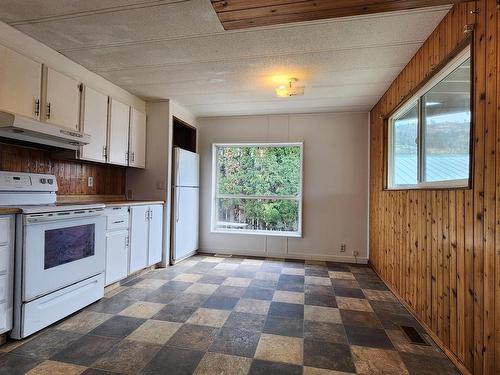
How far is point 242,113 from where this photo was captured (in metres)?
4.64

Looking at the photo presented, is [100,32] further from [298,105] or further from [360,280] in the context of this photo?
[360,280]

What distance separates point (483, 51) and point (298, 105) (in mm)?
2653

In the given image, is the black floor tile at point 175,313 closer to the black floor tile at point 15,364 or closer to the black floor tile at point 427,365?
the black floor tile at point 15,364

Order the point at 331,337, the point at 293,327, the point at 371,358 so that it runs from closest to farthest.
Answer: the point at 371,358
the point at 331,337
the point at 293,327

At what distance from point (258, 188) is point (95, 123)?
2.57m

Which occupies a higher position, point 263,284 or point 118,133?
point 118,133

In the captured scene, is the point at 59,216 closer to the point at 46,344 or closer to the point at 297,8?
the point at 46,344

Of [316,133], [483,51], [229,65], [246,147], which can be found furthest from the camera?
[246,147]

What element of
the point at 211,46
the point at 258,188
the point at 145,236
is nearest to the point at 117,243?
the point at 145,236

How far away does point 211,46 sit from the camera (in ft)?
8.14

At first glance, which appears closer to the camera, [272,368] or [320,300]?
[272,368]

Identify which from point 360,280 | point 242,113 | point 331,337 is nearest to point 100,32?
point 242,113

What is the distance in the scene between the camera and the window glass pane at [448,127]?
188 cm

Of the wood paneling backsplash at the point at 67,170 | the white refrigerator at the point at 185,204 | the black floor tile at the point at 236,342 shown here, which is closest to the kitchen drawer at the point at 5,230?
the wood paneling backsplash at the point at 67,170
